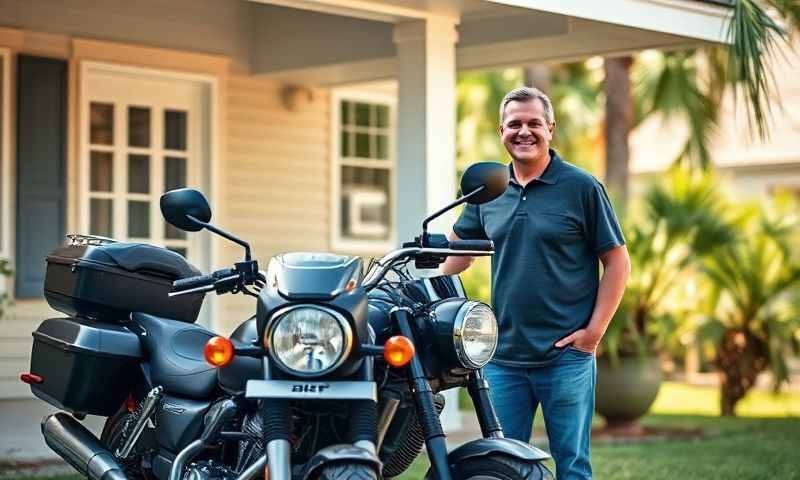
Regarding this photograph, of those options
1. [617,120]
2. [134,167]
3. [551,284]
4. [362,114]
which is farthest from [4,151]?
[617,120]

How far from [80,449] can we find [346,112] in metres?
7.96

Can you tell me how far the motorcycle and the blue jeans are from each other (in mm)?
699

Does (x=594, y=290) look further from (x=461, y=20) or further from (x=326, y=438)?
(x=461, y=20)

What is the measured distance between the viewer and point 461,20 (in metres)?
10.9

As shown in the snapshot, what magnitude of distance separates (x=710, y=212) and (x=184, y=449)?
326 inches

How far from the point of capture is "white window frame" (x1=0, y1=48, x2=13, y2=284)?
34.1 ft

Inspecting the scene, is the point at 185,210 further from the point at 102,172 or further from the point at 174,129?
the point at 174,129

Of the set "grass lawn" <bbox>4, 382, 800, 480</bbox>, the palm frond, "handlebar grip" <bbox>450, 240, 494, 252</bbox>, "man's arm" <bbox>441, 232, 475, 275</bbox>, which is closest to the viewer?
"handlebar grip" <bbox>450, 240, 494, 252</bbox>

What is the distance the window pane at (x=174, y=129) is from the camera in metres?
11.7

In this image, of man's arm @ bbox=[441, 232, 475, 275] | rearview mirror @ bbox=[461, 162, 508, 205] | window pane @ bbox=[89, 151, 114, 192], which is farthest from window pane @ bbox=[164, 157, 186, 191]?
rearview mirror @ bbox=[461, 162, 508, 205]

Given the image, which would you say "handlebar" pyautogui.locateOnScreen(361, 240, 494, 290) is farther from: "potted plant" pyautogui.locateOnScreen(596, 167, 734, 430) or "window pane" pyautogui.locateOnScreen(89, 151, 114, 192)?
"potted plant" pyautogui.locateOnScreen(596, 167, 734, 430)

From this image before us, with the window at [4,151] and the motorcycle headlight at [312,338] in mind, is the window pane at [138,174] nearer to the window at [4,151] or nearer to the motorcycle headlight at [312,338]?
the window at [4,151]

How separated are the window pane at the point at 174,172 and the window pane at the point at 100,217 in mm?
605

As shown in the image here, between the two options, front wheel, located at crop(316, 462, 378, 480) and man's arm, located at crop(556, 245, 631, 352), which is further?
man's arm, located at crop(556, 245, 631, 352)
